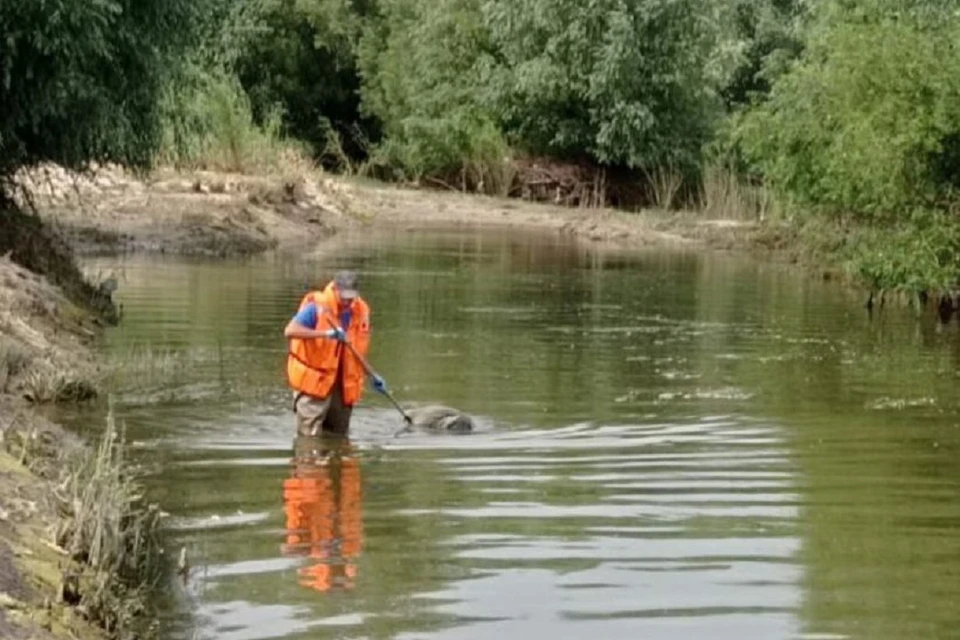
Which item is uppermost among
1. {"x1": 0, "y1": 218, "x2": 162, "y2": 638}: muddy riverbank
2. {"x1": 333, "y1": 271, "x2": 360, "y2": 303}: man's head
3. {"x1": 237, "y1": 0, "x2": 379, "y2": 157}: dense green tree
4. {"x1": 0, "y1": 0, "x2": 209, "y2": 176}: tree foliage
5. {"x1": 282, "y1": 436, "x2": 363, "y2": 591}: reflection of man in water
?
{"x1": 237, "y1": 0, "x2": 379, "y2": 157}: dense green tree

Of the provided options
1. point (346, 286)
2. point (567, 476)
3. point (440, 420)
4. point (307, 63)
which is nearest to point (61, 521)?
point (567, 476)

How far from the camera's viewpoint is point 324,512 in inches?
551

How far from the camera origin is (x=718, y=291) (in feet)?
114

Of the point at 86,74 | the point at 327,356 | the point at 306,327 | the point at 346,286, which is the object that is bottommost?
the point at 327,356

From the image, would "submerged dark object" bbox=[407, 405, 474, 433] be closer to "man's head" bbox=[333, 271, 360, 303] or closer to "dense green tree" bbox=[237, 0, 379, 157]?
"man's head" bbox=[333, 271, 360, 303]

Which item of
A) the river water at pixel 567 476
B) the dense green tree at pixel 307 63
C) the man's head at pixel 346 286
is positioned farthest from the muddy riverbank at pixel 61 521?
the dense green tree at pixel 307 63

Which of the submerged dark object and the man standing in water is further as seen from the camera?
the submerged dark object

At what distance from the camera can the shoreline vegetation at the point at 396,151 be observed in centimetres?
1378

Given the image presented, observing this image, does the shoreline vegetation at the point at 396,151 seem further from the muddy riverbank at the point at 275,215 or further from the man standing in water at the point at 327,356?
the man standing in water at the point at 327,356

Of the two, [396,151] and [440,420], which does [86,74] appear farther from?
[396,151]

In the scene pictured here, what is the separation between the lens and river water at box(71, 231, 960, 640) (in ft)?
36.8

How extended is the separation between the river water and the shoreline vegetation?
2.70 feet

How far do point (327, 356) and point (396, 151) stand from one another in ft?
148

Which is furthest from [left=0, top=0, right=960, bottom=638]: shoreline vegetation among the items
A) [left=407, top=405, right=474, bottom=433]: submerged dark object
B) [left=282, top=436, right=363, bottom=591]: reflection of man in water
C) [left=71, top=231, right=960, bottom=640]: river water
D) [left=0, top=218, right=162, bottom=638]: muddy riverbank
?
[left=407, top=405, right=474, bottom=433]: submerged dark object
